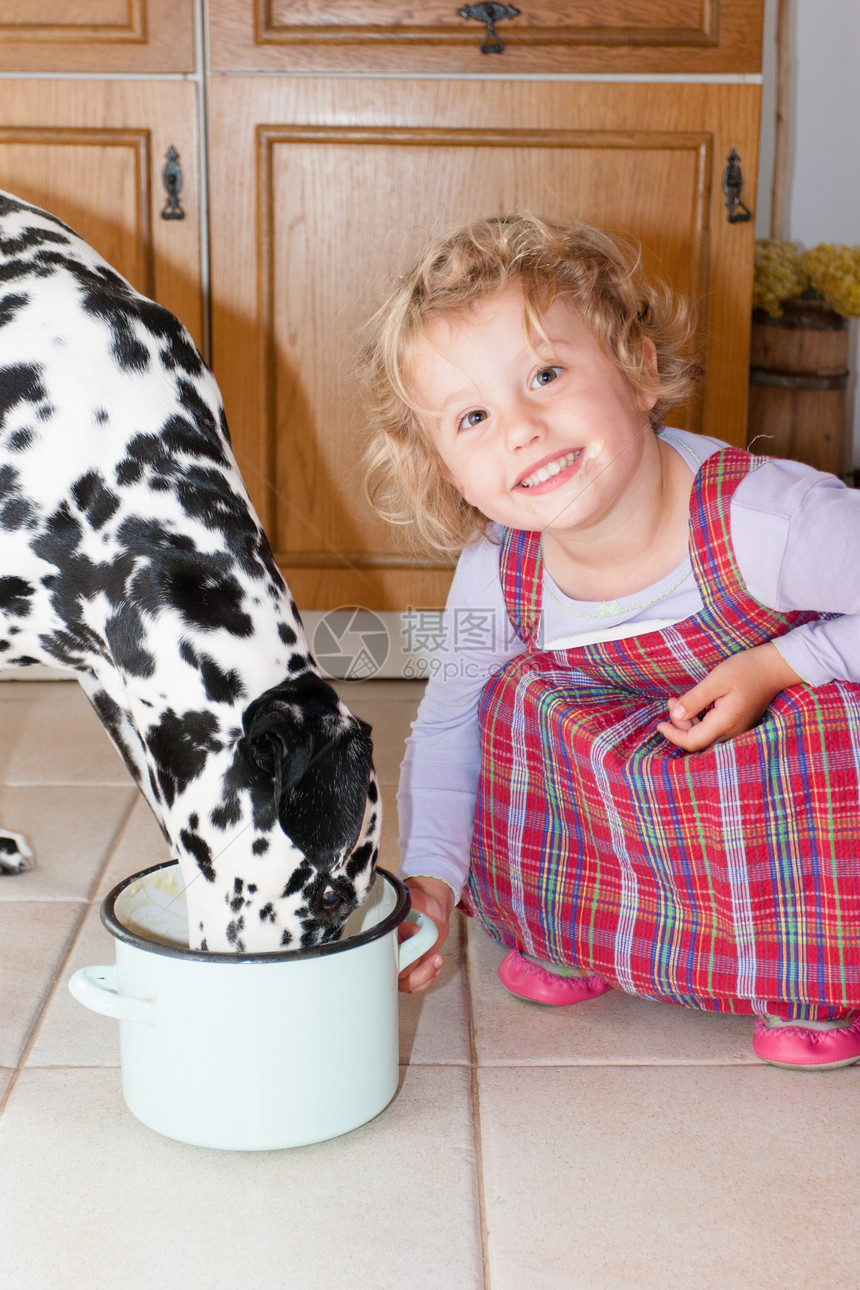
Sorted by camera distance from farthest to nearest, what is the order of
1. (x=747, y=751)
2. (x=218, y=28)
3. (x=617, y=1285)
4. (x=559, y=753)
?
(x=218, y=28)
(x=559, y=753)
(x=747, y=751)
(x=617, y=1285)

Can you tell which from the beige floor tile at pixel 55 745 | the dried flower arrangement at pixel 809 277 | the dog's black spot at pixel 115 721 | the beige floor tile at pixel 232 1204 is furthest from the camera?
the dried flower arrangement at pixel 809 277

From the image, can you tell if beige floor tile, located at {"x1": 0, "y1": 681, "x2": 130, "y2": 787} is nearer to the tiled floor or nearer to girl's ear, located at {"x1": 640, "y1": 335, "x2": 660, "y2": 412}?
the tiled floor

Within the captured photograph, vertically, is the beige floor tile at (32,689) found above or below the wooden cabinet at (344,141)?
below

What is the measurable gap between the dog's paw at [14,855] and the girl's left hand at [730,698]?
2.71ft

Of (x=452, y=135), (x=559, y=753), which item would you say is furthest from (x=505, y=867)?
(x=452, y=135)

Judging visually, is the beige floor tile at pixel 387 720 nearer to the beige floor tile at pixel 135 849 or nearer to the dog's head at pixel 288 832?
Answer: the beige floor tile at pixel 135 849

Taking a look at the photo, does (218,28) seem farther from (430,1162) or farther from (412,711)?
(430,1162)

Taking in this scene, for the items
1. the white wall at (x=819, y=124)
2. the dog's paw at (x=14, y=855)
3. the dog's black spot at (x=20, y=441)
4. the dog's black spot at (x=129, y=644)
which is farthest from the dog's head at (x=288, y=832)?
the white wall at (x=819, y=124)

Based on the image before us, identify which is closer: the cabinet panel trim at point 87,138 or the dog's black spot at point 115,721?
the dog's black spot at point 115,721

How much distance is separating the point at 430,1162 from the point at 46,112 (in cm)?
172

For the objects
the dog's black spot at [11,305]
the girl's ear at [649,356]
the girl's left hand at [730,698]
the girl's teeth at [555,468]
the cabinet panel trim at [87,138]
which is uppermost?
the cabinet panel trim at [87,138]

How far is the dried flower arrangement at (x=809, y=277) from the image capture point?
2352mm

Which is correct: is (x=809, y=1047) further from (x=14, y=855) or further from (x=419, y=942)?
(x=14, y=855)

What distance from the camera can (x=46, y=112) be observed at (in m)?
1.99
